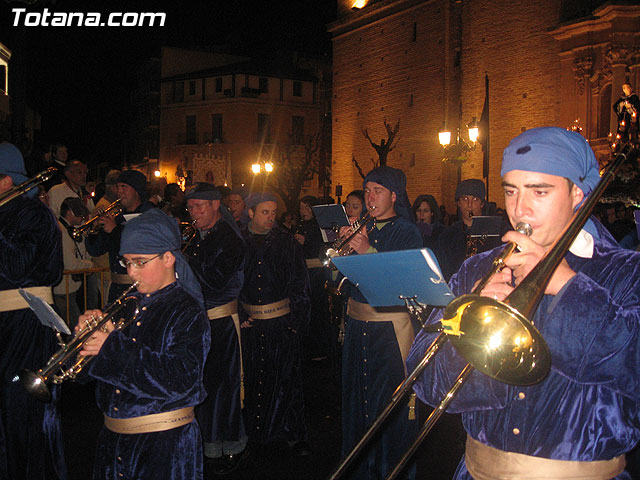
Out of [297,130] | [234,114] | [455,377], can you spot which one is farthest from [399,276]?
[297,130]

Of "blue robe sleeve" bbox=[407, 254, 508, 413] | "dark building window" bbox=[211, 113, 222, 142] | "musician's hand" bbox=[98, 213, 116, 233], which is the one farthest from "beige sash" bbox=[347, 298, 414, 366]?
"dark building window" bbox=[211, 113, 222, 142]

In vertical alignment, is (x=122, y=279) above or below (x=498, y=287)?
below

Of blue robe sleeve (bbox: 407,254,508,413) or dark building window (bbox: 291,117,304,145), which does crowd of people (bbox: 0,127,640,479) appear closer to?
blue robe sleeve (bbox: 407,254,508,413)

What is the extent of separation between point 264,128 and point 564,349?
5041cm

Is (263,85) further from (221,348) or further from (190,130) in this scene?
(221,348)

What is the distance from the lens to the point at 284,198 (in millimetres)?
43500

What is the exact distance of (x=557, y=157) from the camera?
216cm

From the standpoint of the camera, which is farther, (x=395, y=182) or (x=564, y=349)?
(x=395, y=182)

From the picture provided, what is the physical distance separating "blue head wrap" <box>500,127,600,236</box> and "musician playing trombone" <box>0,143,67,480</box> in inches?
142

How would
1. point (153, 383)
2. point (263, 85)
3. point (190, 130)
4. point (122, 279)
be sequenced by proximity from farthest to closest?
point (190, 130) < point (263, 85) < point (122, 279) < point (153, 383)

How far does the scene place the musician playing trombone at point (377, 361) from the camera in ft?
15.2

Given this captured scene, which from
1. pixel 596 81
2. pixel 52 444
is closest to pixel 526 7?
pixel 596 81

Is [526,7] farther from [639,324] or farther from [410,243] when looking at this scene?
[639,324]

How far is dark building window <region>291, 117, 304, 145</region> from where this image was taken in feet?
170
